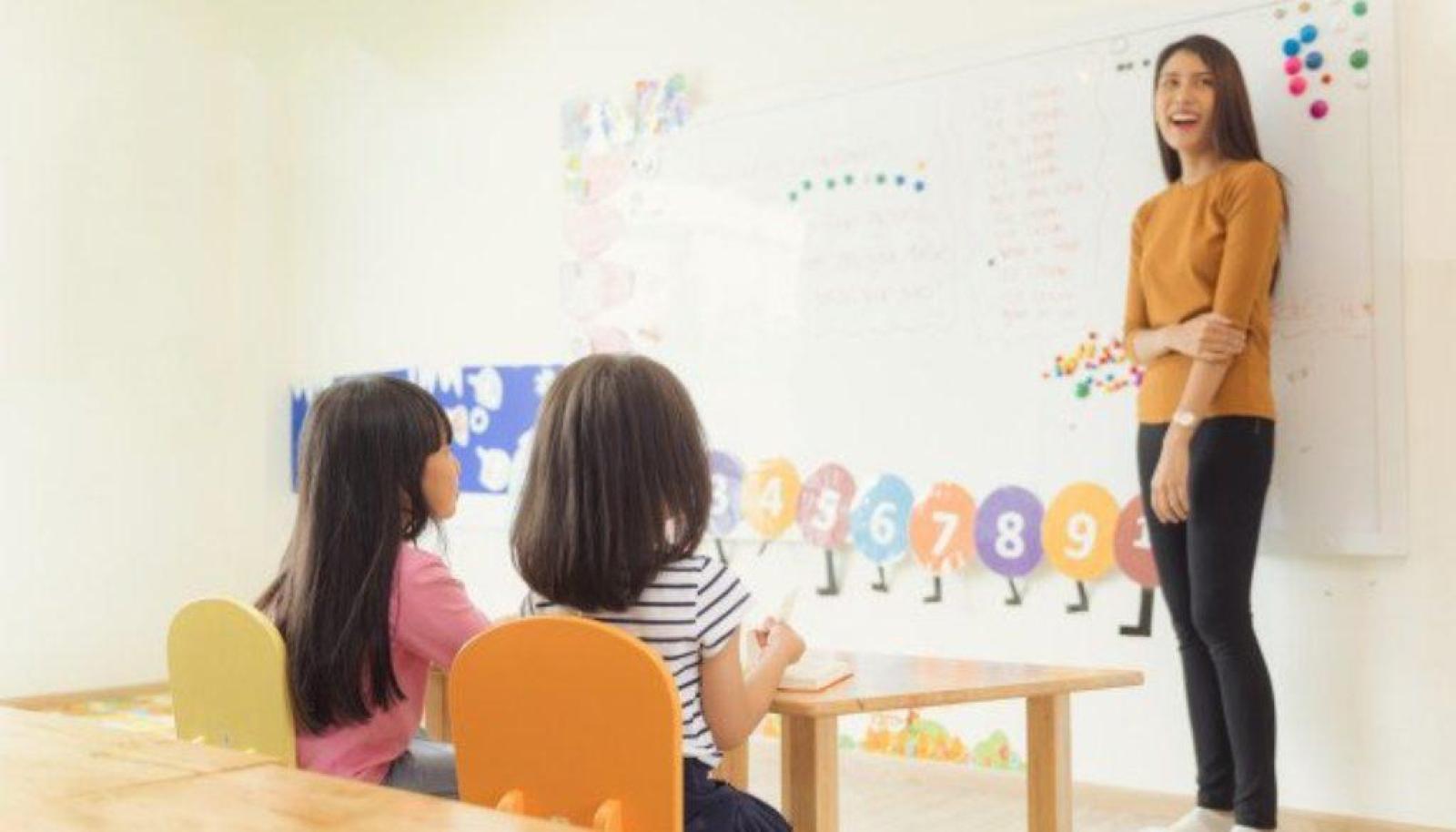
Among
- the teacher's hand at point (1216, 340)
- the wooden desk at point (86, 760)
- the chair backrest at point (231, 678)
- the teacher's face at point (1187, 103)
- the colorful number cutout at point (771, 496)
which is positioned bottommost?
the chair backrest at point (231, 678)

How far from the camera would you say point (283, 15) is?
5414mm

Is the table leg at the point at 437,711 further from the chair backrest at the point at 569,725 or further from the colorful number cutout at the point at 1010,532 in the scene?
the colorful number cutout at the point at 1010,532

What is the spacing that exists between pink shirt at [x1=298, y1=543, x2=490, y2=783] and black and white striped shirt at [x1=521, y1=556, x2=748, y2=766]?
0.87 ft

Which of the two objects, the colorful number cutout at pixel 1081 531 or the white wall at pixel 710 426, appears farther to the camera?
the colorful number cutout at pixel 1081 531

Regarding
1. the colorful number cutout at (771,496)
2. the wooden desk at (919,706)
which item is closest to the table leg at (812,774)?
the wooden desk at (919,706)

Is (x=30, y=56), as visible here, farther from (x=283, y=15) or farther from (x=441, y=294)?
(x=441, y=294)

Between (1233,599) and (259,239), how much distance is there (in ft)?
12.5

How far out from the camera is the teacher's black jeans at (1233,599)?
8.87ft

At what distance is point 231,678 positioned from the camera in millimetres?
1833

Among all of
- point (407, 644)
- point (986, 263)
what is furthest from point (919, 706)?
point (986, 263)

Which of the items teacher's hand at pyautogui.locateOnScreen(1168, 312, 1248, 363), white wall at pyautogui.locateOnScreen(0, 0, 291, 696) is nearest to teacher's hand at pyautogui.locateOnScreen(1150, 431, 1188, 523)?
teacher's hand at pyautogui.locateOnScreen(1168, 312, 1248, 363)

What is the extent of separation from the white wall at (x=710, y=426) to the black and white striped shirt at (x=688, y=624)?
1.71 metres

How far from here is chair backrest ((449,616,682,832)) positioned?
1.38m

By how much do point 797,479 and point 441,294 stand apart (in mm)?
1604
